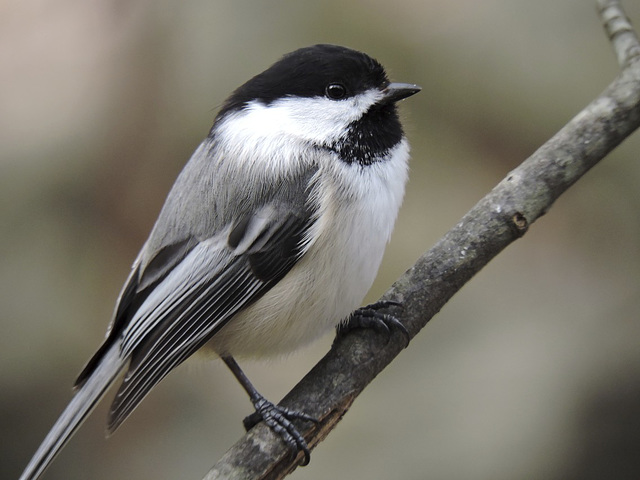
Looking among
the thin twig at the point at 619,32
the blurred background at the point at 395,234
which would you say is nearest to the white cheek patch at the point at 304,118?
the thin twig at the point at 619,32

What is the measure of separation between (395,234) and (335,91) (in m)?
1.03

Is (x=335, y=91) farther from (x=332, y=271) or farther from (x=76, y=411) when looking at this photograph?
(x=76, y=411)

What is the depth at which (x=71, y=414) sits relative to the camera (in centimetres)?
150

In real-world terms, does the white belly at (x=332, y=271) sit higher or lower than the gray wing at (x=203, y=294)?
lower

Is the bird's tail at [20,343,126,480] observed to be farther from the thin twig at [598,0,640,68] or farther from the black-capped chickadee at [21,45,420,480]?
the thin twig at [598,0,640,68]

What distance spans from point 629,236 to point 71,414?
1.89 m

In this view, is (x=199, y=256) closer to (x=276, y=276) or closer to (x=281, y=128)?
(x=276, y=276)

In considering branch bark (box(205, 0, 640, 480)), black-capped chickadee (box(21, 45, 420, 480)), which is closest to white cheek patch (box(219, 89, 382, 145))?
black-capped chickadee (box(21, 45, 420, 480))

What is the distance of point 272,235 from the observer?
158cm

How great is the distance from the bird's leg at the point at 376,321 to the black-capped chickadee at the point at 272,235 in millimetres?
34

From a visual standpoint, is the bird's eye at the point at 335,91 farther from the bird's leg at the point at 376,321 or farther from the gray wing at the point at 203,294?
the bird's leg at the point at 376,321

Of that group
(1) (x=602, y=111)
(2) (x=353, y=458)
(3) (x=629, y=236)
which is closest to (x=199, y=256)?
(1) (x=602, y=111)

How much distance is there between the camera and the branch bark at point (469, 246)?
4.89 ft

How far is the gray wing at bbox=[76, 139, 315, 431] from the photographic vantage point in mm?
1537
